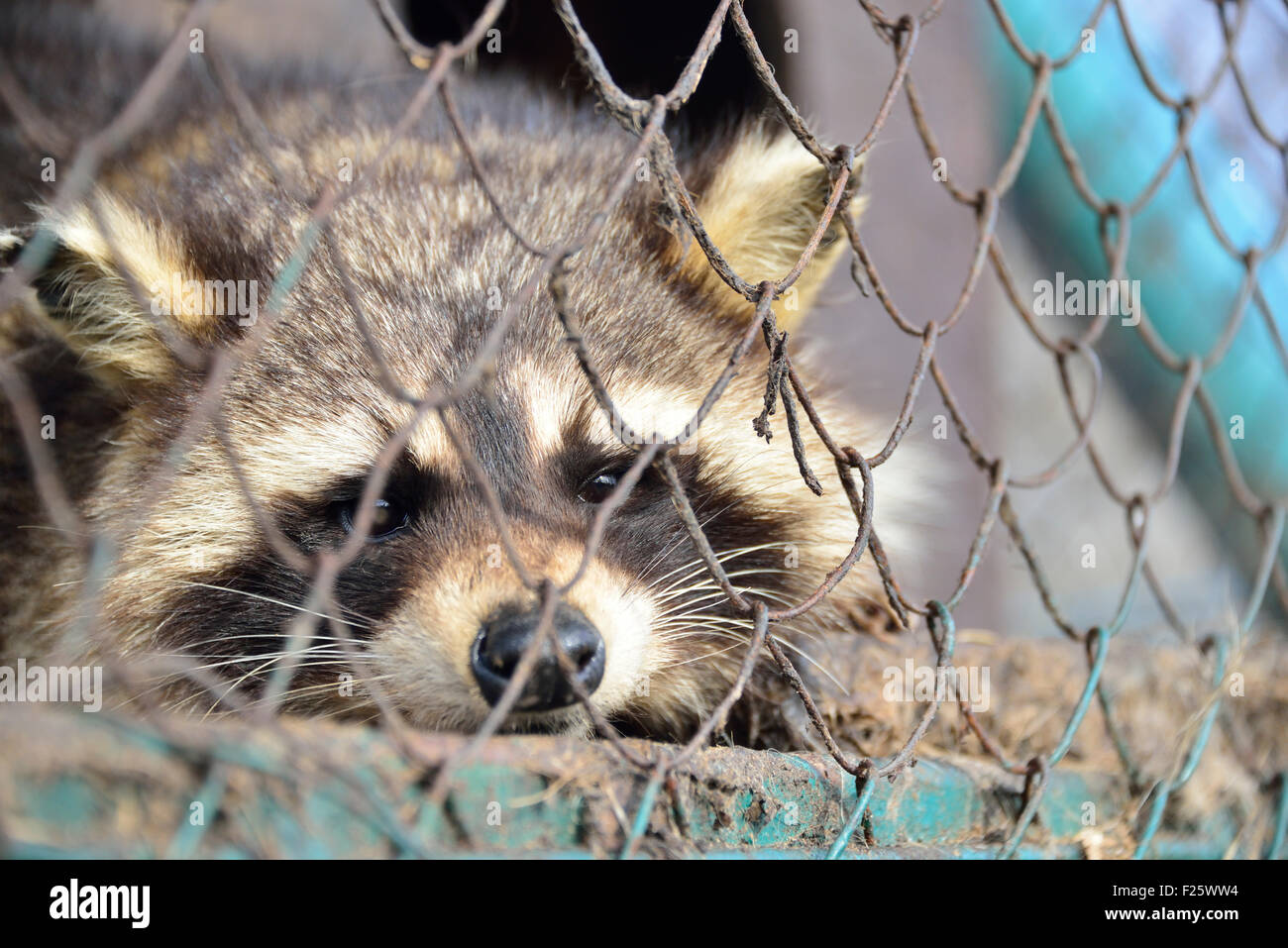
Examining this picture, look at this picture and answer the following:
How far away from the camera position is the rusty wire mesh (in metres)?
1.14

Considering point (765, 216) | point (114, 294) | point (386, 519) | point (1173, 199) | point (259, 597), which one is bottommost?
point (259, 597)

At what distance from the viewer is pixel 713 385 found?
1.91m

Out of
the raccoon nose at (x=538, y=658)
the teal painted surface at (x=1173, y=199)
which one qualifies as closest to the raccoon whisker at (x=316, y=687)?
the raccoon nose at (x=538, y=658)

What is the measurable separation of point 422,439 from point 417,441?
0.01 meters

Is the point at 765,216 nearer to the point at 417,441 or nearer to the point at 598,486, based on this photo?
the point at 598,486

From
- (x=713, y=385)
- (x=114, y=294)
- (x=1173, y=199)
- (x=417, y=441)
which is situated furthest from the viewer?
(x=1173, y=199)

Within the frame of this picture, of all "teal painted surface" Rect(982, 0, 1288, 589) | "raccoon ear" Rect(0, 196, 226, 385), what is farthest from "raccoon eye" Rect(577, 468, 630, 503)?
"teal painted surface" Rect(982, 0, 1288, 589)

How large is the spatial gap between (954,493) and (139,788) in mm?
3508

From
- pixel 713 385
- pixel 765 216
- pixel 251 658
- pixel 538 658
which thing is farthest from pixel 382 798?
pixel 765 216

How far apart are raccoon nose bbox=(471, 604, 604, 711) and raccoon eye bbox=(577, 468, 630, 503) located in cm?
45

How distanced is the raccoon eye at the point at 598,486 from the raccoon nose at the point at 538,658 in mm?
452

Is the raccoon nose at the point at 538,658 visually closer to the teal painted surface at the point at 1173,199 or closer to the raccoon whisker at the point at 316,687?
the raccoon whisker at the point at 316,687

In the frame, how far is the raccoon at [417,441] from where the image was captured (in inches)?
76.8
